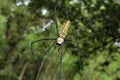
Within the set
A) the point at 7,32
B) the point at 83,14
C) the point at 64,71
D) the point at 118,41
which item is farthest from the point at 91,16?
the point at 7,32

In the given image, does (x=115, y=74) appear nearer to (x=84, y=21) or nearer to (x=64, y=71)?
(x=64, y=71)

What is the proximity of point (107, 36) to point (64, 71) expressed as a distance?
1.53 metres

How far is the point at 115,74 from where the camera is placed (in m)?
8.55

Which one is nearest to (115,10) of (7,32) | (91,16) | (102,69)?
(91,16)

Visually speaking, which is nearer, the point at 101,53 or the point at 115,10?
the point at 115,10

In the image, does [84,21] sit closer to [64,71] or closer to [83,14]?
[83,14]

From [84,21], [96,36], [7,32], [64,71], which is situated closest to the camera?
[84,21]

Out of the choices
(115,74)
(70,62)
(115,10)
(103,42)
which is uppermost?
(115,10)

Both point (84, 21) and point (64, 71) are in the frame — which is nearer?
point (84, 21)

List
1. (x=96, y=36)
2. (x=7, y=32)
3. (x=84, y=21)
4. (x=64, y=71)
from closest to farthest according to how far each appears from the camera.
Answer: (x=84, y=21) → (x=96, y=36) → (x=64, y=71) → (x=7, y=32)

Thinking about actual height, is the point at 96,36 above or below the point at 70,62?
above

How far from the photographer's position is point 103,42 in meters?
7.86

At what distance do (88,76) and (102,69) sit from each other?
1.39 metres

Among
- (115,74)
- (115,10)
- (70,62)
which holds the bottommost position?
(115,74)
